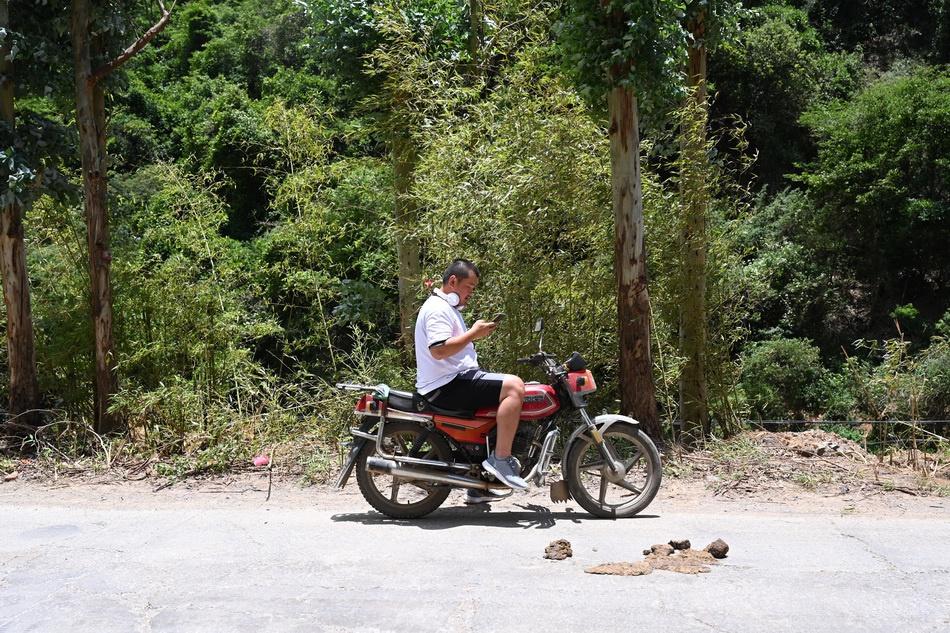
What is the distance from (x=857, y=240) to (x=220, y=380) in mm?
15903

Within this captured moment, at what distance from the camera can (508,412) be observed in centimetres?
607

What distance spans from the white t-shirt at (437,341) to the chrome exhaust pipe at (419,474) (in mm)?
550

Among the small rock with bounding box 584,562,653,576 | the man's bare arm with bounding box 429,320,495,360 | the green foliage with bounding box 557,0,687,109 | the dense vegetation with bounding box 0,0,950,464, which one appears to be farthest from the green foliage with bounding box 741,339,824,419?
the small rock with bounding box 584,562,653,576

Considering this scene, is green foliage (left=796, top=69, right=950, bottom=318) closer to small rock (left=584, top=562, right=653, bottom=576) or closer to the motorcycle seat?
the motorcycle seat

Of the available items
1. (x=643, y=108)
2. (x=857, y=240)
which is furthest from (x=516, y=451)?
(x=857, y=240)

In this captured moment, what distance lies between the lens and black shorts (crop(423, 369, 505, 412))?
20.2ft

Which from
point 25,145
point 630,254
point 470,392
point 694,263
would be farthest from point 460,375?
point 25,145

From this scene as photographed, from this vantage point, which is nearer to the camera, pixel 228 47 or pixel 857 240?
pixel 857 240

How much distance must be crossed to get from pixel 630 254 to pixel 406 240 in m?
2.86

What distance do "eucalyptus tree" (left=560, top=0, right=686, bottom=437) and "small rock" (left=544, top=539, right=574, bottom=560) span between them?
111 inches

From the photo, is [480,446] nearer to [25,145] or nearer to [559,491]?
[559,491]

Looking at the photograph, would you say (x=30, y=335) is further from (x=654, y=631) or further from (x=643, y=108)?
(x=654, y=631)

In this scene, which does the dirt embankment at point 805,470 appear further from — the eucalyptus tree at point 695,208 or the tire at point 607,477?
the tire at point 607,477

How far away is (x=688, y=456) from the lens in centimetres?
800
